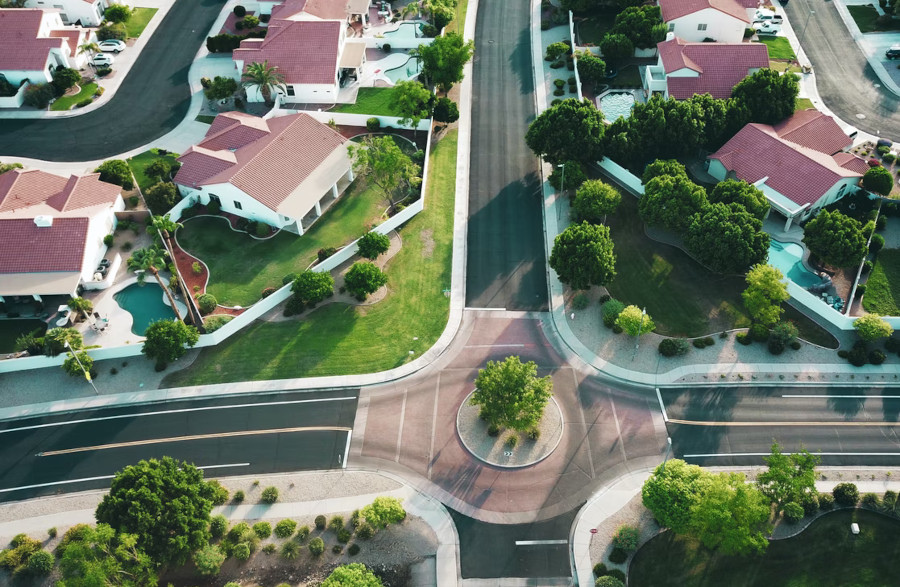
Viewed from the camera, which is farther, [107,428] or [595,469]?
[107,428]

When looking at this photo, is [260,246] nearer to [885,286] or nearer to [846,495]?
[846,495]

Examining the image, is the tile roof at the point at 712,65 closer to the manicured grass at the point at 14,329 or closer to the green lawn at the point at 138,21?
the manicured grass at the point at 14,329

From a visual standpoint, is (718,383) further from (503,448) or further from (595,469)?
(503,448)

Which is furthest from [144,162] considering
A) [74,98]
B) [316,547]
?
[316,547]

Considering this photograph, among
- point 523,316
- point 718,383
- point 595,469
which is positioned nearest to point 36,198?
point 523,316

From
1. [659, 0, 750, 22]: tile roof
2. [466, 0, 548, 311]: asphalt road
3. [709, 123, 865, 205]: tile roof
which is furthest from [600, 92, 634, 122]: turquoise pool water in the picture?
[709, 123, 865, 205]: tile roof
